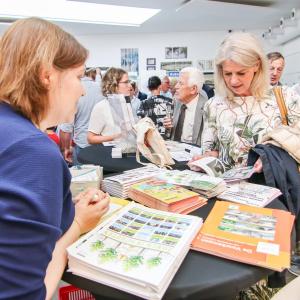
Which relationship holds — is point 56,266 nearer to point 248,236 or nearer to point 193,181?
point 248,236

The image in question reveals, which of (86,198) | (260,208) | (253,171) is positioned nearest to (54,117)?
(86,198)

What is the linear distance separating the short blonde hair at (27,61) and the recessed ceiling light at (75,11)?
5.03m

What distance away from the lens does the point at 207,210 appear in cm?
113

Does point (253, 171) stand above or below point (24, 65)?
below

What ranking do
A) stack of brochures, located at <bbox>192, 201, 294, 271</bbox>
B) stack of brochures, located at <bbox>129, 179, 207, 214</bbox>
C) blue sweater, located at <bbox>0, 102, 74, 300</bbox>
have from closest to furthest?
blue sweater, located at <bbox>0, 102, 74, 300</bbox> → stack of brochures, located at <bbox>192, 201, 294, 271</bbox> → stack of brochures, located at <bbox>129, 179, 207, 214</bbox>

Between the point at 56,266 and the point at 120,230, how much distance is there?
0.66 ft

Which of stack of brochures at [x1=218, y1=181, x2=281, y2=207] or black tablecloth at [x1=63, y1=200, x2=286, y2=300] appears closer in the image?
black tablecloth at [x1=63, y1=200, x2=286, y2=300]

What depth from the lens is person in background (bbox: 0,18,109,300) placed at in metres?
0.60

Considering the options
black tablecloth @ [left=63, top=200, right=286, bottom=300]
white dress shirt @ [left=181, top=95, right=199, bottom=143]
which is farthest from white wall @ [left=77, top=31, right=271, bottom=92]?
black tablecloth @ [left=63, top=200, right=286, bottom=300]

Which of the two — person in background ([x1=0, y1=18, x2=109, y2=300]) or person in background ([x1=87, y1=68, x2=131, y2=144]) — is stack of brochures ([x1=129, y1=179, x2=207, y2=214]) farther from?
person in background ([x1=87, y1=68, x2=131, y2=144])

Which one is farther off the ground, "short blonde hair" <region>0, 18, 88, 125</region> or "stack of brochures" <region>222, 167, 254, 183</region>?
"short blonde hair" <region>0, 18, 88, 125</region>

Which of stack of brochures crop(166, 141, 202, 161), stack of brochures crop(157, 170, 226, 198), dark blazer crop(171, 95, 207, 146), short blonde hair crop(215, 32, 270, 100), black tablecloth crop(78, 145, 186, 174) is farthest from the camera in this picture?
dark blazer crop(171, 95, 207, 146)

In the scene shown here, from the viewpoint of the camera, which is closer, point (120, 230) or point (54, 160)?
point (54, 160)

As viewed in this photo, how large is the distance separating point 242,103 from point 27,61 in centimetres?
128
